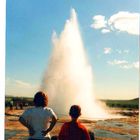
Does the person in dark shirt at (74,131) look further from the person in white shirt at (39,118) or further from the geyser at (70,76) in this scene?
the geyser at (70,76)

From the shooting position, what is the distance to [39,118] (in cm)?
296

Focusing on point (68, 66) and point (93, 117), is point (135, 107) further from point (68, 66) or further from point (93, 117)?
point (68, 66)

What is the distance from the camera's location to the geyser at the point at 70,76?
523cm

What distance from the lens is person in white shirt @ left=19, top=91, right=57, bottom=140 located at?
296 centimetres

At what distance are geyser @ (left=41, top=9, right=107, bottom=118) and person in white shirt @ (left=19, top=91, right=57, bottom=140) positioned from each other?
220 centimetres

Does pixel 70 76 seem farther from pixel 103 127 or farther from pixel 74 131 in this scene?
pixel 74 131

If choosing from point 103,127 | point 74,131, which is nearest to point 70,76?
point 103,127

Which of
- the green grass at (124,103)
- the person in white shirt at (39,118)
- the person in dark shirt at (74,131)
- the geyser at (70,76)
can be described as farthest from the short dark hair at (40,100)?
the green grass at (124,103)

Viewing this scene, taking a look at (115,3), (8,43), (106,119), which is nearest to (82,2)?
(115,3)

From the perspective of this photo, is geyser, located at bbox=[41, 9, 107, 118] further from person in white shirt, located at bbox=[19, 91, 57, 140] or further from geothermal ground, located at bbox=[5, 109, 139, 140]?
person in white shirt, located at bbox=[19, 91, 57, 140]

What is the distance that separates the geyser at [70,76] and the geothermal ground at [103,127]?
209 mm

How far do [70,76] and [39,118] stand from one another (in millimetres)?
2411

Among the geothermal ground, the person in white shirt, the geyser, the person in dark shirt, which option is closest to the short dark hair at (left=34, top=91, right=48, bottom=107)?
the person in white shirt
